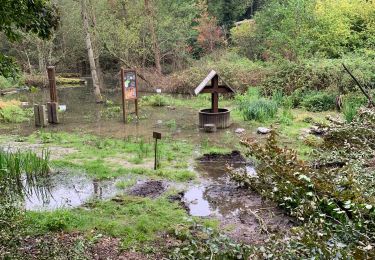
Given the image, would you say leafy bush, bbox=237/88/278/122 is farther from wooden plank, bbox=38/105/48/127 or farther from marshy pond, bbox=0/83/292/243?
wooden plank, bbox=38/105/48/127

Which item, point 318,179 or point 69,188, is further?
point 69,188

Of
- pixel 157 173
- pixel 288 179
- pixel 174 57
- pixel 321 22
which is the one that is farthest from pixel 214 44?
pixel 288 179

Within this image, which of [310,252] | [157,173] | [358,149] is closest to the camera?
[310,252]

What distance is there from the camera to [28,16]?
3.24 metres

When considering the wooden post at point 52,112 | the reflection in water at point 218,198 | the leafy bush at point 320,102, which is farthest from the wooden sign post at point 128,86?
the leafy bush at point 320,102

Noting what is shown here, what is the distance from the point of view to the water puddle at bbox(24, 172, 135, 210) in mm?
5730

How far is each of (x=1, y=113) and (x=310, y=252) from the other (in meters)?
11.6

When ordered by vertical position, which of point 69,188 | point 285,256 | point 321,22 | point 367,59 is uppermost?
point 321,22

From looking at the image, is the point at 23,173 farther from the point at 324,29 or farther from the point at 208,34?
the point at 208,34

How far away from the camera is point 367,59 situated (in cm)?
1404

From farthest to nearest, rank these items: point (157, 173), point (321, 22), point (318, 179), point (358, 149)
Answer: point (321, 22)
point (157, 173)
point (358, 149)
point (318, 179)

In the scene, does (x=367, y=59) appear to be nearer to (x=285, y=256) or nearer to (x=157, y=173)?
(x=157, y=173)

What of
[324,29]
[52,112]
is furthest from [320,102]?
[52,112]

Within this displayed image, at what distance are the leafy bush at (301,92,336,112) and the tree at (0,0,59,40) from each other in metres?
10.9
